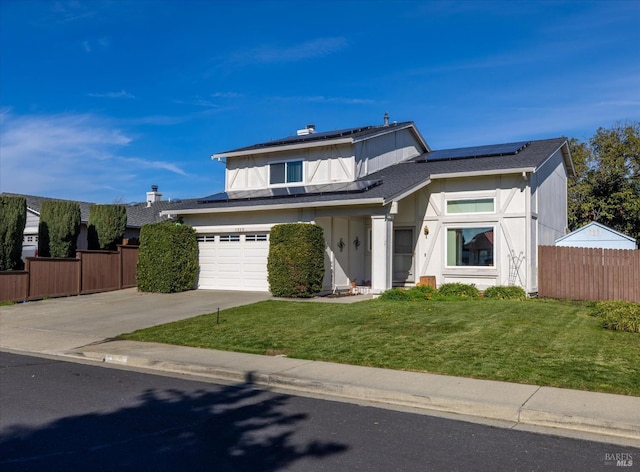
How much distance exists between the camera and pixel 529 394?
6.86 meters

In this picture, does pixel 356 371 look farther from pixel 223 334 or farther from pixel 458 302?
pixel 458 302

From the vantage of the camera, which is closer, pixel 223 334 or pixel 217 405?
pixel 217 405

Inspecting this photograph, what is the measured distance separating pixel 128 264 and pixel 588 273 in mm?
16515

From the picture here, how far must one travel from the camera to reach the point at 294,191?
2006 cm

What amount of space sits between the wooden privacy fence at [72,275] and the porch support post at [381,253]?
10.4 m

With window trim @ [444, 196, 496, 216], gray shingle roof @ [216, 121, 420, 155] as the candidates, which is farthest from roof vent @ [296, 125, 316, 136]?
window trim @ [444, 196, 496, 216]

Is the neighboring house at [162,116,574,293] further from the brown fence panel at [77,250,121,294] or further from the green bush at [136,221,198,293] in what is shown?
the brown fence panel at [77,250,121,294]

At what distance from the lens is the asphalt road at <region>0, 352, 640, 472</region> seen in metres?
4.94

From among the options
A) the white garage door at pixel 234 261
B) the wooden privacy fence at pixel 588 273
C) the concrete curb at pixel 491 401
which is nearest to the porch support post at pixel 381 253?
the white garage door at pixel 234 261

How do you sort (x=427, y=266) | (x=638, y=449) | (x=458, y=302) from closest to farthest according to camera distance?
(x=638, y=449), (x=458, y=302), (x=427, y=266)

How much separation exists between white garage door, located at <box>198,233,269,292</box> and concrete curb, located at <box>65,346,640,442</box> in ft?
A: 34.7

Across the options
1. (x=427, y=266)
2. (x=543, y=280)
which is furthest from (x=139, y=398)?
(x=543, y=280)

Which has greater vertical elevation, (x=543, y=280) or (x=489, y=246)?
(x=489, y=246)

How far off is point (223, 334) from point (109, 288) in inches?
438
